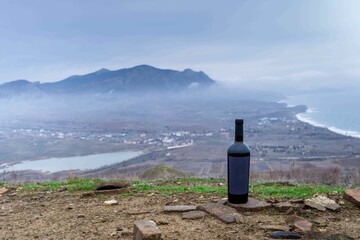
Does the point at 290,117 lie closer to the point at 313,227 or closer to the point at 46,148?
the point at 46,148

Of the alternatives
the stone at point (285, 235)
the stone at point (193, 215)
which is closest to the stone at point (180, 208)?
the stone at point (193, 215)

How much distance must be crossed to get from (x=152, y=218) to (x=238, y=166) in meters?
1.31

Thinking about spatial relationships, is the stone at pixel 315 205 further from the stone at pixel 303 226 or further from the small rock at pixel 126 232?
the small rock at pixel 126 232

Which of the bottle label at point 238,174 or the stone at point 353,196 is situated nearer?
the bottle label at point 238,174

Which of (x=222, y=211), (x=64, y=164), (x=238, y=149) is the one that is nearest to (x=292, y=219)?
(x=222, y=211)

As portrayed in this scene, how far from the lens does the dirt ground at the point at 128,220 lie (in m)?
4.56

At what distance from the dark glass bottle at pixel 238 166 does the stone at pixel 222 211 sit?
0.82ft

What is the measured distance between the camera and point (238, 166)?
5.43 metres

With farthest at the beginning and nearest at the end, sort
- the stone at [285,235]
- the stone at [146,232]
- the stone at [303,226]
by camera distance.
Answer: the stone at [303,226], the stone at [285,235], the stone at [146,232]

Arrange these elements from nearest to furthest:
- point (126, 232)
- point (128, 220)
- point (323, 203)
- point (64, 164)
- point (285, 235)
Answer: point (285, 235)
point (126, 232)
point (128, 220)
point (323, 203)
point (64, 164)

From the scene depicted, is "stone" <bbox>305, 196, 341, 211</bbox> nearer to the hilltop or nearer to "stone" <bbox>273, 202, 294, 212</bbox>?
the hilltop

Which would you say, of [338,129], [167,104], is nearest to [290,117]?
[338,129]

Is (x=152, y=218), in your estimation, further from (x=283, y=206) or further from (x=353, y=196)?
(x=353, y=196)

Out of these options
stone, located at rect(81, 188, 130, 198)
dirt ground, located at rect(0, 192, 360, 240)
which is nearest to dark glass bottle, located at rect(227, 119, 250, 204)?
dirt ground, located at rect(0, 192, 360, 240)
